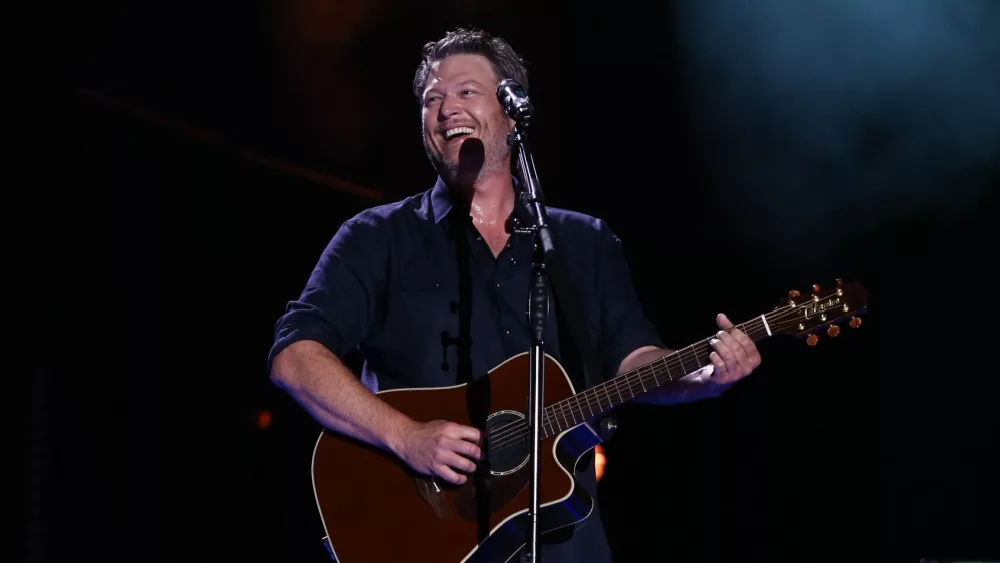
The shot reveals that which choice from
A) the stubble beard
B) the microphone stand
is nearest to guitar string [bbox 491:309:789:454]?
the microphone stand

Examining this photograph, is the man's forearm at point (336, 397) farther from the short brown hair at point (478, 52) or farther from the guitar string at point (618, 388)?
the short brown hair at point (478, 52)

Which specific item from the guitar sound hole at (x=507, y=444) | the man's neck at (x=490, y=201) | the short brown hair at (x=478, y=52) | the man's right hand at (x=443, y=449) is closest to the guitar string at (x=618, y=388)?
the guitar sound hole at (x=507, y=444)

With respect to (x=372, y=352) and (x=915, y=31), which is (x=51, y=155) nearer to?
(x=372, y=352)

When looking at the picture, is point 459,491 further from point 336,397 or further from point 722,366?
point 722,366

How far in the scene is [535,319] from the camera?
2162mm

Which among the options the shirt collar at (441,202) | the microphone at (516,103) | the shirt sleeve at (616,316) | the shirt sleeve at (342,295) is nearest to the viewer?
the microphone at (516,103)

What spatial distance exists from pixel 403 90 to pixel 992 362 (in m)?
3.39

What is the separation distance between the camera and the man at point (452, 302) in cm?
280

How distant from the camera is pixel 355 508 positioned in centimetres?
280

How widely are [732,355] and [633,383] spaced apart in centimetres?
31

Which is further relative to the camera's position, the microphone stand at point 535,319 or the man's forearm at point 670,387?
the man's forearm at point 670,387

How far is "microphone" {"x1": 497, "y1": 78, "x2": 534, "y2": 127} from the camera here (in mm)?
2434

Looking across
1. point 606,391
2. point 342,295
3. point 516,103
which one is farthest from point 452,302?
point 516,103

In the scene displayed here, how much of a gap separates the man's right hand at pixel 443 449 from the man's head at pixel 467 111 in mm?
1028
